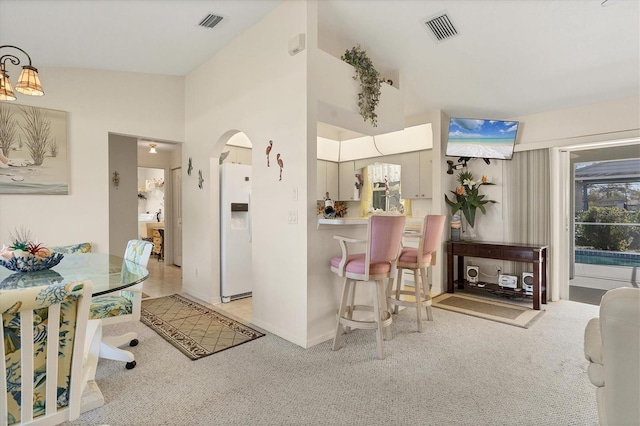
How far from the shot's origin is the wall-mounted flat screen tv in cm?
441

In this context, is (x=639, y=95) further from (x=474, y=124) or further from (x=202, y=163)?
(x=202, y=163)

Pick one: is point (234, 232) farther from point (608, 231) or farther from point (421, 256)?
point (608, 231)

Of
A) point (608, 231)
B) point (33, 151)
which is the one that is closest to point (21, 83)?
point (33, 151)

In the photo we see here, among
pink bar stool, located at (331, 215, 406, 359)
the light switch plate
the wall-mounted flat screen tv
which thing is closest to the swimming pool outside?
the wall-mounted flat screen tv

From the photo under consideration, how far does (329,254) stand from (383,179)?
282 cm

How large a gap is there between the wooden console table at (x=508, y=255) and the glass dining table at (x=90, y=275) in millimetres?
3949

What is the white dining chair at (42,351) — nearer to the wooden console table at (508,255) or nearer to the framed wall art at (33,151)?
the framed wall art at (33,151)

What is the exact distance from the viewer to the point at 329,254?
305 centimetres

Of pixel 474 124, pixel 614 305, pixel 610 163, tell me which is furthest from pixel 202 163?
pixel 610 163

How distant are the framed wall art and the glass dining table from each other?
1.33 m

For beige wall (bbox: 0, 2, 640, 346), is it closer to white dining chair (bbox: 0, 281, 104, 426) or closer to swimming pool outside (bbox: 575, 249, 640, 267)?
white dining chair (bbox: 0, 281, 104, 426)

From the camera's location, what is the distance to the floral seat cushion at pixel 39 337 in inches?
44.5

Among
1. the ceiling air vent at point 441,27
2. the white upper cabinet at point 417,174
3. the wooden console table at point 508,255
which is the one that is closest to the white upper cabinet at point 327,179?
the white upper cabinet at point 417,174

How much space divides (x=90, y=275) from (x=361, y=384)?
200cm
